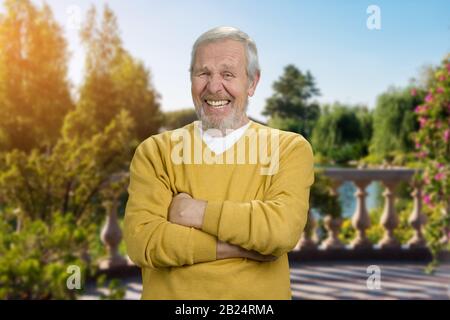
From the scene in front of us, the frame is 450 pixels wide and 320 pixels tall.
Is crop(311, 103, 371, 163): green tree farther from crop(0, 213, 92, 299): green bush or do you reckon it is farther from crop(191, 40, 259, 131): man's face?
crop(191, 40, 259, 131): man's face

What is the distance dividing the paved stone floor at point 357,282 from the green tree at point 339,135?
3.11m

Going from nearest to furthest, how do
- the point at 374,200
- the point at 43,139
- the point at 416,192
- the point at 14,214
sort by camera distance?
1. the point at 14,214
2. the point at 416,192
3. the point at 374,200
4. the point at 43,139

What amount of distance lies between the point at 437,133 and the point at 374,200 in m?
3.48

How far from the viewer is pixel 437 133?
437 centimetres

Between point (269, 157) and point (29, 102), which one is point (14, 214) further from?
point (29, 102)

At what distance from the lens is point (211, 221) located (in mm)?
1002

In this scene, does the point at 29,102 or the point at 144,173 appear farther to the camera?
the point at 29,102

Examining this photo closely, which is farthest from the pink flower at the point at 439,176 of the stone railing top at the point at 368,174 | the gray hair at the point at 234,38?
the gray hair at the point at 234,38

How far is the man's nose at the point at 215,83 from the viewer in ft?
3.40

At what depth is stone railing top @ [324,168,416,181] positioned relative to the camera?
4.63m

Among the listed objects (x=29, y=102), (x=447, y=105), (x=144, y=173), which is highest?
(x=29, y=102)

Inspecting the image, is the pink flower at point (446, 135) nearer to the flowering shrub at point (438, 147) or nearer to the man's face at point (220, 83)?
the flowering shrub at point (438, 147)

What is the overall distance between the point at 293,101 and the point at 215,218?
5.44 metres
